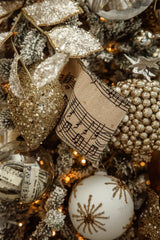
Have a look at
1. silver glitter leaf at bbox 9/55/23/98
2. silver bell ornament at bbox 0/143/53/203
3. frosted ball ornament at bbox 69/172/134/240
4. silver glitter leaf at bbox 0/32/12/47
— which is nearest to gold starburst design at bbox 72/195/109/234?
frosted ball ornament at bbox 69/172/134/240

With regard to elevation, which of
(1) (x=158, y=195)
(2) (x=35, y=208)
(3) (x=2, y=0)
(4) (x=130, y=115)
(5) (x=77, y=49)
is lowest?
(1) (x=158, y=195)

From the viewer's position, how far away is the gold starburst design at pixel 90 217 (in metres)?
0.59

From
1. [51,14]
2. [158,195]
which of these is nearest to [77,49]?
[51,14]

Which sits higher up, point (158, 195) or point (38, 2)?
point (38, 2)

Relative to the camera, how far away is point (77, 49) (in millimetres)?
515

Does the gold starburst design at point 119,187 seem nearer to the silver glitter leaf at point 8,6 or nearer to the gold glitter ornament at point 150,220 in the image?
the gold glitter ornament at point 150,220

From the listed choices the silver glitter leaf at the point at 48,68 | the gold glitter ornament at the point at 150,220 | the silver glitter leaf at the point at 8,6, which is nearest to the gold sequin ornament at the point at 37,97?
the silver glitter leaf at the point at 48,68

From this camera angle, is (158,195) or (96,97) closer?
(96,97)

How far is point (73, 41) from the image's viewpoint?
52 centimetres

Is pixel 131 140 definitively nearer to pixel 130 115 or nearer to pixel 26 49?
pixel 130 115

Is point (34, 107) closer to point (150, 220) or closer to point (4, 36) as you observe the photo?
point (4, 36)

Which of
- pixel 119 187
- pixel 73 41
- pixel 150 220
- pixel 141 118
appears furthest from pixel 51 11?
pixel 150 220

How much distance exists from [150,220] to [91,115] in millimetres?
347

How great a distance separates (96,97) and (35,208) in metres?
0.37
